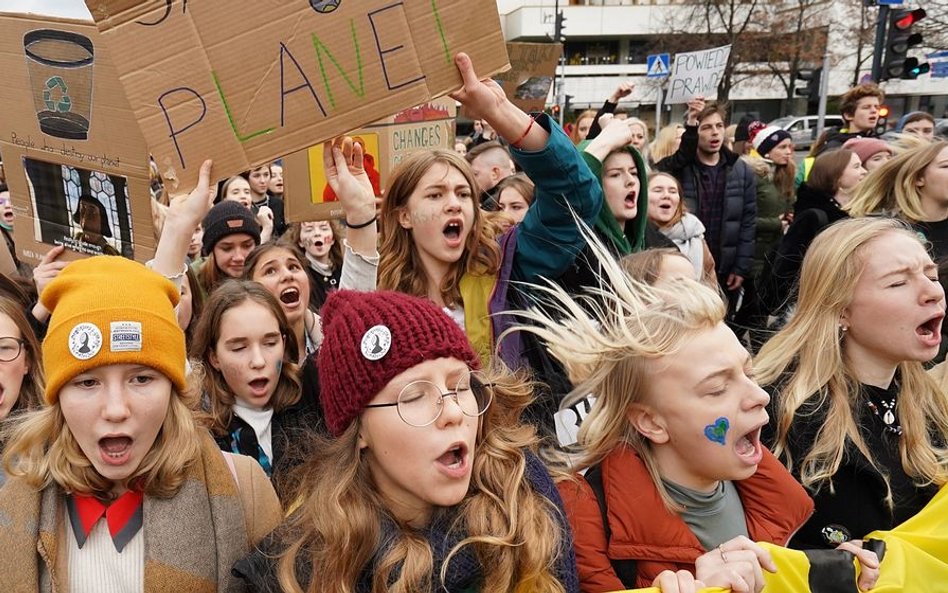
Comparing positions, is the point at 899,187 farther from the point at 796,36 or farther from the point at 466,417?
the point at 796,36

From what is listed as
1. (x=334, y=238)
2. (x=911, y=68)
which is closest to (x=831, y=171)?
(x=334, y=238)

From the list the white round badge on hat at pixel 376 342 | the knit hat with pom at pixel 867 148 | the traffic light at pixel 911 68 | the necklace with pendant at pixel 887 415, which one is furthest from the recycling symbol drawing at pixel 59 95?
the traffic light at pixel 911 68

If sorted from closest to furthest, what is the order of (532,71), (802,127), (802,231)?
1. (802,231)
2. (532,71)
3. (802,127)

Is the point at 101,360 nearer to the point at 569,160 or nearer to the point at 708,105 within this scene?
the point at 569,160

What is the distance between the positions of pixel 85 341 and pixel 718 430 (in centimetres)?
160

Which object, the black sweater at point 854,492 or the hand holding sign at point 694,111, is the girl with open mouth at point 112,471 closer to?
the black sweater at point 854,492

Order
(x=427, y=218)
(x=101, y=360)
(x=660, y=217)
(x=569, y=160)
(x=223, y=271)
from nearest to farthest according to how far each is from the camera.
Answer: (x=101, y=360) < (x=569, y=160) < (x=427, y=218) < (x=223, y=271) < (x=660, y=217)

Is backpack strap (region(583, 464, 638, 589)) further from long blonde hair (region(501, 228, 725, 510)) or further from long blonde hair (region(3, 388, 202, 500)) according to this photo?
long blonde hair (region(3, 388, 202, 500))

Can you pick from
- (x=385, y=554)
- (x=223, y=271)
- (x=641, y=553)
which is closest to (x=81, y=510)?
(x=385, y=554)

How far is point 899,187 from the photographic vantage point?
434 centimetres

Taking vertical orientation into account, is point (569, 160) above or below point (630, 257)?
above

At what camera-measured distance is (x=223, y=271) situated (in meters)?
4.30

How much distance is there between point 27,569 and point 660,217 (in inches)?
167

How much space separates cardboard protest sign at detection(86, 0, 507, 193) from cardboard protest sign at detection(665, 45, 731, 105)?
18.1 feet
